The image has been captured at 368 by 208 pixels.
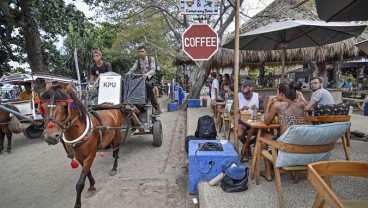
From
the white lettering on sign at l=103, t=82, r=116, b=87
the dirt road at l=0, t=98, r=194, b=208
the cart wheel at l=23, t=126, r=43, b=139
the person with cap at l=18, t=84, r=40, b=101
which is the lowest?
the dirt road at l=0, t=98, r=194, b=208

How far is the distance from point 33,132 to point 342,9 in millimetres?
8874

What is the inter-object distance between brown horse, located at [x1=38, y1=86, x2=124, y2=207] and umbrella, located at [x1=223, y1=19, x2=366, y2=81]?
3.72 metres

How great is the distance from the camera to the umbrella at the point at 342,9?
3.15 meters

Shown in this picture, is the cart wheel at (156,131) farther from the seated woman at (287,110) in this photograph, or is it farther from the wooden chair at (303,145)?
the wooden chair at (303,145)

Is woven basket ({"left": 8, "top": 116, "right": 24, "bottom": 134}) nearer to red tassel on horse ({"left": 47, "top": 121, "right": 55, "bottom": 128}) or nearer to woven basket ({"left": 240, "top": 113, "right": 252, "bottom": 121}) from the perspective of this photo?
red tassel on horse ({"left": 47, "top": 121, "right": 55, "bottom": 128})

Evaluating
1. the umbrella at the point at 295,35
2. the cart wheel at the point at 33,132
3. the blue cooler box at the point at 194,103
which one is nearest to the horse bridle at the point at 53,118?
the umbrella at the point at 295,35

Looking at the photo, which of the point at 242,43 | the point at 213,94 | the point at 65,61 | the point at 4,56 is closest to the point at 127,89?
the point at 242,43

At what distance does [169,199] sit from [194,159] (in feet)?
2.36

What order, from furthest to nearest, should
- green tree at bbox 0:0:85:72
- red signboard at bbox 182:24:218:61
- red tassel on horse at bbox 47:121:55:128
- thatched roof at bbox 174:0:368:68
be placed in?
1. thatched roof at bbox 174:0:368:68
2. green tree at bbox 0:0:85:72
3. red signboard at bbox 182:24:218:61
4. red tassel on horse at bbox 47:121:55:128

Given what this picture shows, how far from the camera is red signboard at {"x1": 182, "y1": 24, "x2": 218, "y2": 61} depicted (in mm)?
3578

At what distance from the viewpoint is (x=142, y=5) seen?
11.0 m

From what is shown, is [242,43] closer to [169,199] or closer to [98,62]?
[98,62]

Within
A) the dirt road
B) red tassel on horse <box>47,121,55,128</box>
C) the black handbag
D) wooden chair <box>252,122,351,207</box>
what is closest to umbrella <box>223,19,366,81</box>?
wooden chair <box>252,122,351,207</box>

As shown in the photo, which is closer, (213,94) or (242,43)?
(242,43)
